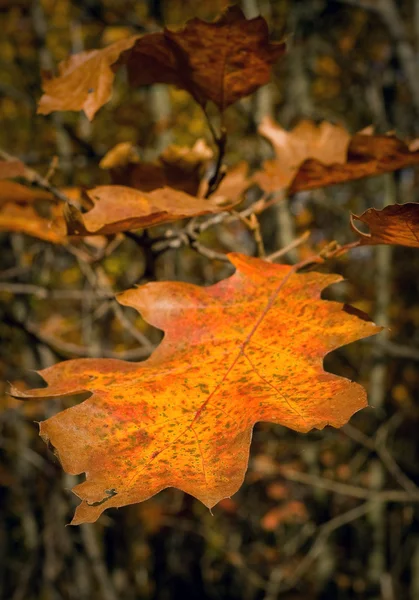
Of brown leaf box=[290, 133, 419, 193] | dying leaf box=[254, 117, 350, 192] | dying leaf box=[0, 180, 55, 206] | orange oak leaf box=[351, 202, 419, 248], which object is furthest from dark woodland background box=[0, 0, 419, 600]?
orange oak leaf box=[351, 202, 419, 248]

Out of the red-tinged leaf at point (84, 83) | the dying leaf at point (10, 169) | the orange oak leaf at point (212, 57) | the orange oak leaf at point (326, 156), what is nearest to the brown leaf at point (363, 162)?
the orange oak leaf at point (326, 156)

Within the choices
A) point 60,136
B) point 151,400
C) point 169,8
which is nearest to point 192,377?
point 151,400

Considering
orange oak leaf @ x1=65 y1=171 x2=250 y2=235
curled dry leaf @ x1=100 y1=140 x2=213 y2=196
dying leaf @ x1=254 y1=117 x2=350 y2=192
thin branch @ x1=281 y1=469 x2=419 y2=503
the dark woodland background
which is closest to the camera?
orange oak leaf @ x1=65 y1=171 x2=250 y2=235

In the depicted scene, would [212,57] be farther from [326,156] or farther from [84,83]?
[326,156]

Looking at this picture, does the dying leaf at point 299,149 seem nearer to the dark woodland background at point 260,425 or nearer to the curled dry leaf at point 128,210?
the curled dry leaf at point 128,210

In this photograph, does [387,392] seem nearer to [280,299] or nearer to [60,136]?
[60,136]

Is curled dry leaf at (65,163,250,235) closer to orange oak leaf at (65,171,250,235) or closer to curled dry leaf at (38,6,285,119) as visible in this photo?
orange oak leaf at (65,171,250,235)

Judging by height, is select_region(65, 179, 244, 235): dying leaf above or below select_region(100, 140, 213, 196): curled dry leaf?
above
